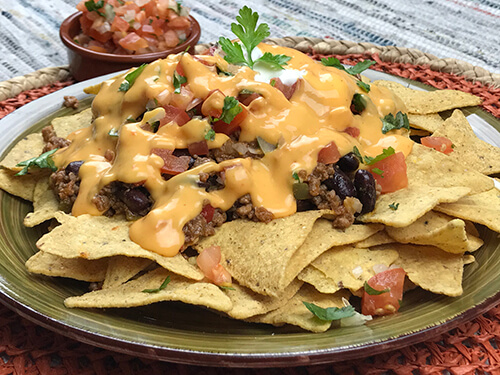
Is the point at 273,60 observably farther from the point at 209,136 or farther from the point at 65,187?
the point at 65,187

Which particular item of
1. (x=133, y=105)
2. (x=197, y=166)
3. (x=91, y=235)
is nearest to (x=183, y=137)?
(x=197, y=166)

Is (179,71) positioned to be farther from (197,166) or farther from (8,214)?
(8,214)

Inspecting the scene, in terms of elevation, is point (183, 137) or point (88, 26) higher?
point (183, 137)

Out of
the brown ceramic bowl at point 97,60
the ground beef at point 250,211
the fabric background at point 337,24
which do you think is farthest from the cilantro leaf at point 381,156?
the fabric background at point 337,24

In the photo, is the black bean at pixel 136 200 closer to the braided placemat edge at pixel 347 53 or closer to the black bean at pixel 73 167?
the black bean at pixel 73 167

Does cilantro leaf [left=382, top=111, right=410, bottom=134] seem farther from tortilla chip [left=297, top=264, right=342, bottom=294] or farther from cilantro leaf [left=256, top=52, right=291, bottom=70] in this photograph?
tortilla chip [left=297, top=264, right=342, bottom=294]

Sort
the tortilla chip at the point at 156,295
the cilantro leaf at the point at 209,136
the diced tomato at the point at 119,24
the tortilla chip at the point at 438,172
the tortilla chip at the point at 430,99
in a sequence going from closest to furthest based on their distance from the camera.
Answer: the tortilla chip at the point at 156,295, the cilantro leaf at the point at 209,136, the tortilla chip at the point at 438,172, the tortilla chip at the point at 430,99, the diced tomato at the point at 119,24

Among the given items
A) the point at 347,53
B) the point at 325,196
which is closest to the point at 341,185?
the point at 325,196
